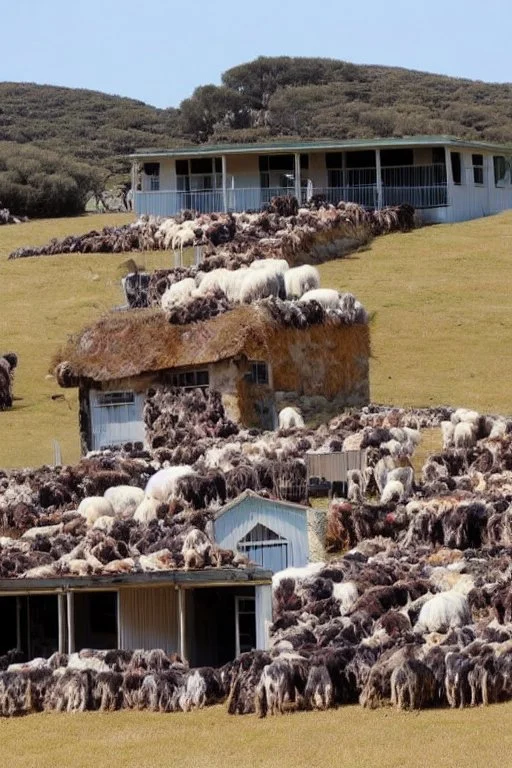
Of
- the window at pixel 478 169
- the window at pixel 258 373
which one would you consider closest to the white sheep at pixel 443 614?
the window at pixel 258 373

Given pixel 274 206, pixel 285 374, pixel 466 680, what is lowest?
pixel 466 680

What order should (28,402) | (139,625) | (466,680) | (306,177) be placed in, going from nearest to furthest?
(466,680) < (139,625) < (28,402) < (306,177)

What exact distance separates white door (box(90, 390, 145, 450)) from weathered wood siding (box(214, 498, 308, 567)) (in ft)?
47.5

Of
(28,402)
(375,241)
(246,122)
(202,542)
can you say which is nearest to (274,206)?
(375,241)

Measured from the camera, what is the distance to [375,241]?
85.6 metres

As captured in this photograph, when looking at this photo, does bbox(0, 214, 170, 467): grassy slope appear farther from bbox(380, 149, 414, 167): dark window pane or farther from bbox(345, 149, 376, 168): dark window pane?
bbox(380, 149, 414, 167): dark window pane

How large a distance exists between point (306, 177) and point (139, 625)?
54.6m

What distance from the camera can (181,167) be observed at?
305 ft

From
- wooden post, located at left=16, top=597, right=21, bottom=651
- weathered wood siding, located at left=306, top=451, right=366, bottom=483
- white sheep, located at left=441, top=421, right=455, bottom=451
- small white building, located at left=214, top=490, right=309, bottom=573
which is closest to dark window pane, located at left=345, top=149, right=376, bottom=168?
white sheep, located at left=441, top=421, right=455, bottom=451

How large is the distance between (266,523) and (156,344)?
16053mm

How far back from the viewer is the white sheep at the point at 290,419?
5550 cm

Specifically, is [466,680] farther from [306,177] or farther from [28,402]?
[306,177]

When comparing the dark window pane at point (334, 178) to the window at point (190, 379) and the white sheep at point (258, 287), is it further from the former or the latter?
the window at point (190, 379)

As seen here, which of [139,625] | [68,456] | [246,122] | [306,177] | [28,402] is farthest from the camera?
[246,122]
